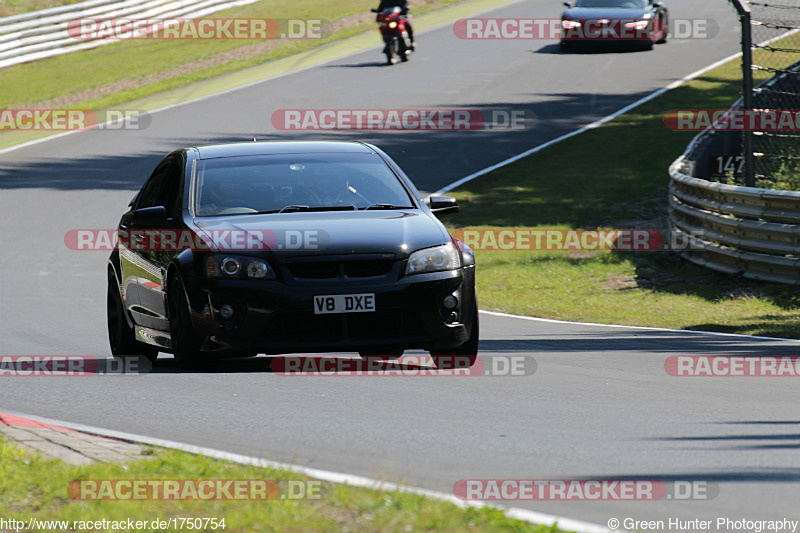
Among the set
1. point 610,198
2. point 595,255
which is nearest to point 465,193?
point 610,198

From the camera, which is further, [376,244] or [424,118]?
[424,118]

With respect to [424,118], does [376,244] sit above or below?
above

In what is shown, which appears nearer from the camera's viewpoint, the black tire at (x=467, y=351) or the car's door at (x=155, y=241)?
the black tire at (x=467, y=351)

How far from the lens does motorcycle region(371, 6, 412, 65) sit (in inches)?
1251

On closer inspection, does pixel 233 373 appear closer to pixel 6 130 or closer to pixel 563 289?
pixel 563 289

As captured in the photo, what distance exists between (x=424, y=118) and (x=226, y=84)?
698 centimetres

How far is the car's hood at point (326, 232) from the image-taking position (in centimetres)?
809

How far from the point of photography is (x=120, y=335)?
33.8ft

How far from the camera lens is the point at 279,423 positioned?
7340 mm

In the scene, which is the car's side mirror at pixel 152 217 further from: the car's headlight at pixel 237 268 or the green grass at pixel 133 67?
the green grass at pixel 133 67
